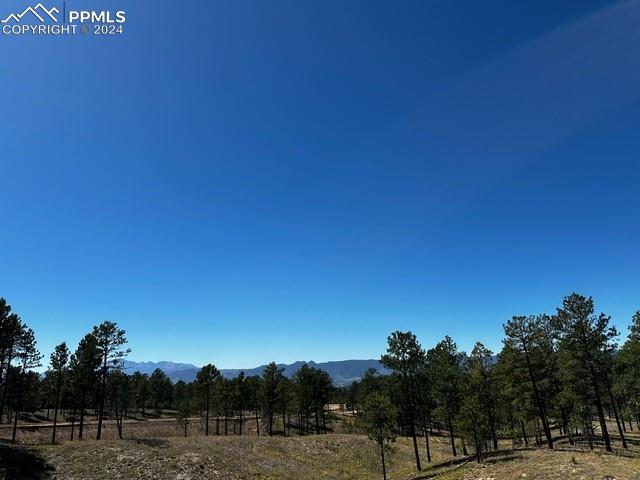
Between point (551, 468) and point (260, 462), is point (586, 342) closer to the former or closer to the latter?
point (551, 468)

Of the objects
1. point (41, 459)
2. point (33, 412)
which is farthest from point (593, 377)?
point (33, 412)

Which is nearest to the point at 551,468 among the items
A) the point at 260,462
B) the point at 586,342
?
the point at 586,342

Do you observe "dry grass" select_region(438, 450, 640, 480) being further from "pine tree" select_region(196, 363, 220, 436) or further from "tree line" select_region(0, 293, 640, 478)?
"pine tree" select_region(196, 363, 220, 436)

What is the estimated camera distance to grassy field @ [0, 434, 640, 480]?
2869cm

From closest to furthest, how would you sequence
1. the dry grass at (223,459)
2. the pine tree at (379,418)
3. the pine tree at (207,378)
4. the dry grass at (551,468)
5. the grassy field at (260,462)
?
the dry grass at (551,468), the grassy field at (260,462), the dry grass at (223,459), the pine tree at (379,418), the pine tree at (207,378)

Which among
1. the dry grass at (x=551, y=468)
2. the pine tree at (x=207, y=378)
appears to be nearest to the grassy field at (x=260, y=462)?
Result: the dry grass at (x=551, y=468)

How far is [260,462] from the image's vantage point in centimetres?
4559

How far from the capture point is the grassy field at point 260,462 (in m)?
28.7

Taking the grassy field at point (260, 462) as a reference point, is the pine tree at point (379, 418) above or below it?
above

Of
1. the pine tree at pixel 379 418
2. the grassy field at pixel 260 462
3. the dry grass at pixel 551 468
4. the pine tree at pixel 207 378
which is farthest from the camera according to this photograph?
the pine tree at pixel 207 378

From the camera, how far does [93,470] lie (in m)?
35.2

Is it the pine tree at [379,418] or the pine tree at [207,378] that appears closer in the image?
the pine tree at [379,418]

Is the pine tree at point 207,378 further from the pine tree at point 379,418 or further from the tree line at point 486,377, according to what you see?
the pine tree at point 379,418

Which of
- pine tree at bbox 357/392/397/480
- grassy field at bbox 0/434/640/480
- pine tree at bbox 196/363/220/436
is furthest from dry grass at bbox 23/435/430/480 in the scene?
pine tree at bbox 196/363/220/436
